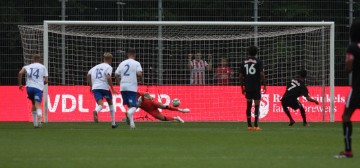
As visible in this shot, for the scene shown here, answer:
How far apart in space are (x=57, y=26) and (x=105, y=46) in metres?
1.59

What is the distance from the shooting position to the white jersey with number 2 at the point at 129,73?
22.6 meters

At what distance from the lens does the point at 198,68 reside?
97.3ft

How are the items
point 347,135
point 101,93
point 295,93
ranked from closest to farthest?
point 347,135
point 101,93
point 295,93

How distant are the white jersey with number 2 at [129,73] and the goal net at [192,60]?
5.64 m

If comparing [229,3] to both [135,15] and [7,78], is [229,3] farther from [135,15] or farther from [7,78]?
[7,78]

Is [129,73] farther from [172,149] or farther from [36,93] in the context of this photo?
[172,149]

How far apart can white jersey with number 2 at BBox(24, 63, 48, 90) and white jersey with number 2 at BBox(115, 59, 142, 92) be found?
212 cm

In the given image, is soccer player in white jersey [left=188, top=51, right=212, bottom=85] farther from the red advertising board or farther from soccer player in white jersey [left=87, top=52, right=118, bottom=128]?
soccer player in white jersey [left=87, top=52, right=118, bottom=128]

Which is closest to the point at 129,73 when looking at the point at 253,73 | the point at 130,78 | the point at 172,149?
the point at 130,78

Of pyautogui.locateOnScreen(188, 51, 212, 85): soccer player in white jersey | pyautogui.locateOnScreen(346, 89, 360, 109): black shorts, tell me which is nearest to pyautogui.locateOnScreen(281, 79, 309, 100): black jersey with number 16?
pyautogui.locateOnScreen(188, 51, 212, 85): soccer player in white jersey

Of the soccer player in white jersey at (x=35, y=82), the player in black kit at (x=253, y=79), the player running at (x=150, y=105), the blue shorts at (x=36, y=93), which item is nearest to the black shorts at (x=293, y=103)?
the player running at (x=150, y=105)

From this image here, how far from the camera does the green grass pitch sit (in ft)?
40.6

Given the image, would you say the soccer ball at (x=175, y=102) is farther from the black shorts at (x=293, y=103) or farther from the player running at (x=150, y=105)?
the black shorts at (x=293, y=103)

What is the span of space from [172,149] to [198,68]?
14.9m
